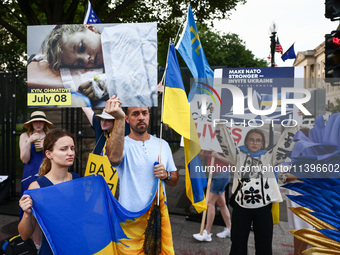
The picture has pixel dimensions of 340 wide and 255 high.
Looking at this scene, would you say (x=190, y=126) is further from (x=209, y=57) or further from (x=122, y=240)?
(x=209, y=57)

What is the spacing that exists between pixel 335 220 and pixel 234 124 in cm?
166

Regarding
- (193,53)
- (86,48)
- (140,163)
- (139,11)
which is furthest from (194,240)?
(139,11)

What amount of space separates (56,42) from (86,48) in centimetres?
27

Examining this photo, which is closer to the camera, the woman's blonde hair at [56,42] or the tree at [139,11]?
the woman's blonde hair at [56,42]

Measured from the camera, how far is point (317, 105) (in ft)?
10.00

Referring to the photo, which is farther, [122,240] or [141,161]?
[141,161]

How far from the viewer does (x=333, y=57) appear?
3211mm

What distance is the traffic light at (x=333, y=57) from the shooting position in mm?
3166

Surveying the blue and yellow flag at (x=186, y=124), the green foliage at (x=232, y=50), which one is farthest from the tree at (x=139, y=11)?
the green foliage at (x=232, y=50)

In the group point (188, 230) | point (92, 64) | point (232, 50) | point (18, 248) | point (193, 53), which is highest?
point (232, 50)

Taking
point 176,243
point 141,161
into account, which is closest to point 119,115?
point 141,161

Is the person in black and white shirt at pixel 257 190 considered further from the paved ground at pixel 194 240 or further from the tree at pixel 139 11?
the tree at pixel 139 11

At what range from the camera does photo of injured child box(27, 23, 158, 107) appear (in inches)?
105

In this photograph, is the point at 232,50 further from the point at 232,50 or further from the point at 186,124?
the point at 186,124
